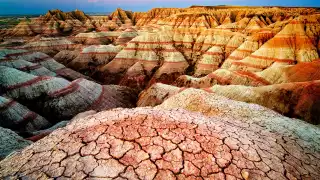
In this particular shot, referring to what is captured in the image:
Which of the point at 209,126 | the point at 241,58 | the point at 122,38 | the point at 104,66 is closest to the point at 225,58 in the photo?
the point at 241,58

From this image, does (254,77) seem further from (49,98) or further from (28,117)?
(28,117)

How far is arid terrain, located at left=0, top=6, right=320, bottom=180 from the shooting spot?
4.08 metres

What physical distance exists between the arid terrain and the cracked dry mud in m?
0.02

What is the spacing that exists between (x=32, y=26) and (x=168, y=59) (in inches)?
3254

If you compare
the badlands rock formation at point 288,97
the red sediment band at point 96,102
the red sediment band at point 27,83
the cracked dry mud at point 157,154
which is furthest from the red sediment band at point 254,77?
the red sediment band at point 27,83

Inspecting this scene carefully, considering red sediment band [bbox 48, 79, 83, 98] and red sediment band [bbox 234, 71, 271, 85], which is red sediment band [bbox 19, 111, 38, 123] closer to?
red sediment band [bbox 48, 79, 83, 98]

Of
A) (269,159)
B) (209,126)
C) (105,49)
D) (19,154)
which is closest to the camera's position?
(269,159)

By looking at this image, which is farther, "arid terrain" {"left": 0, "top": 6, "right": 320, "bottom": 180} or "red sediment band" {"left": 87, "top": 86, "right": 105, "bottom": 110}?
"red sediment band" {"left": 87, "top": 86, "right": 105, "bottom": 110}

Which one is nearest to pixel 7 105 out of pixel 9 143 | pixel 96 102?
pixel 96 102

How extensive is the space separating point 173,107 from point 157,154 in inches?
395

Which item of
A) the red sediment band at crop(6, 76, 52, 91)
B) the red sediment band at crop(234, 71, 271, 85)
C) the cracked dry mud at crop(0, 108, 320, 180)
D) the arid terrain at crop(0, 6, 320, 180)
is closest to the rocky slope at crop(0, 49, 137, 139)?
the red sediment band at crop(6, 76, 52, 91)

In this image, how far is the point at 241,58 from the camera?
4375 centimetres

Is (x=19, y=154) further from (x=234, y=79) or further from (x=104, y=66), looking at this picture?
(x=104, y=66)

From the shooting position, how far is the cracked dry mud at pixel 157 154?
3.84 metres
